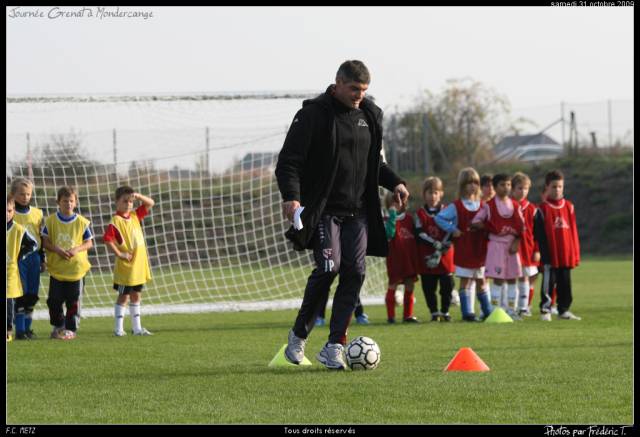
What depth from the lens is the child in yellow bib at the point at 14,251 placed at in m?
11.1

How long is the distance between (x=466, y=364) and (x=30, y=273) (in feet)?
18.6

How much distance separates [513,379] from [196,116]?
10.0m

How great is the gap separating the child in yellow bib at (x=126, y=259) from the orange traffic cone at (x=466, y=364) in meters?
4.78

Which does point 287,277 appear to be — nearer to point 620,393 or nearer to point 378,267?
point 378,267

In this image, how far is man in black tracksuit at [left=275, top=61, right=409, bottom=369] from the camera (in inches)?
308

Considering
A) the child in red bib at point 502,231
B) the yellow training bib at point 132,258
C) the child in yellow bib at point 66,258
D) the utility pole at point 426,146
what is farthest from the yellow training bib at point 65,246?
the utility pole at point 426,146

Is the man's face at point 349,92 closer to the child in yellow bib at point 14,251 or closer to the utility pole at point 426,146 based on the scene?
the child in yellow bib at point 14,251

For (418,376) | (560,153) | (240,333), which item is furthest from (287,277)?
(560,153)

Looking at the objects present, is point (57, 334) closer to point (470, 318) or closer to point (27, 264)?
point (27, 264)

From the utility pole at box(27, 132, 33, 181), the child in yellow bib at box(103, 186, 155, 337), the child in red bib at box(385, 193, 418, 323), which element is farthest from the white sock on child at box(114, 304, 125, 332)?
the utility pole at box(27, 132, 33, 181)

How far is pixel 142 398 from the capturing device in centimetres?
681

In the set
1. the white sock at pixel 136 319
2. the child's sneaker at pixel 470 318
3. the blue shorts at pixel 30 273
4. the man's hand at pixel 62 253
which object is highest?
the man's hand at pixel 62 253

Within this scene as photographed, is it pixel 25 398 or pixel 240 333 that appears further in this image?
pixel 240 333

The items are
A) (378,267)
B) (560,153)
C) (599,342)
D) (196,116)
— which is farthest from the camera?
(560,153)
